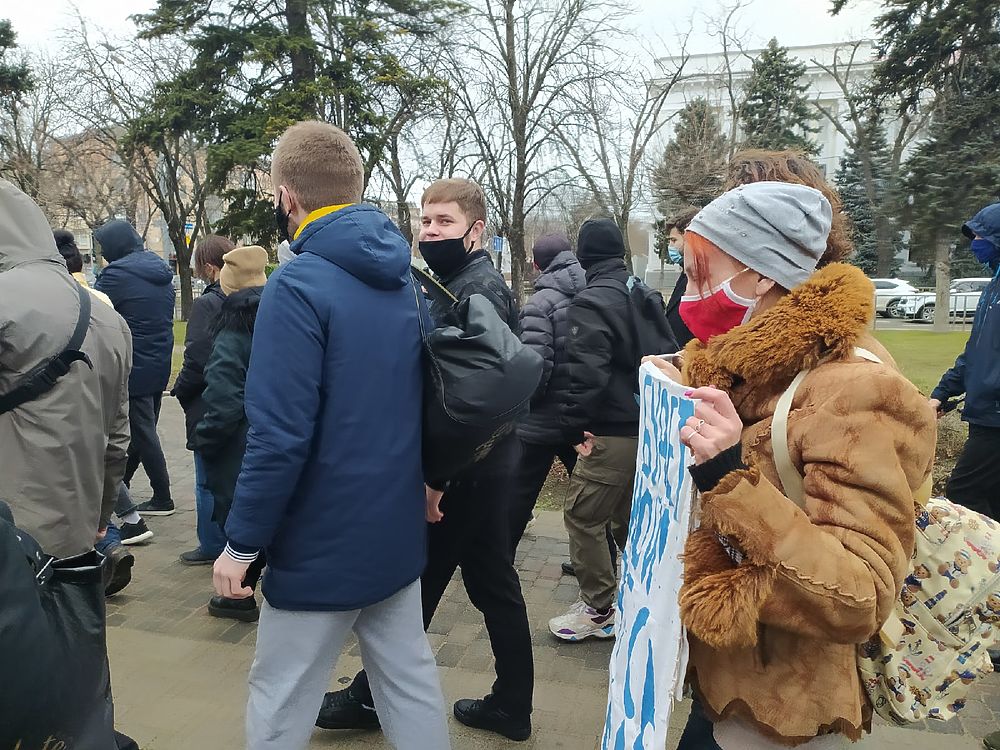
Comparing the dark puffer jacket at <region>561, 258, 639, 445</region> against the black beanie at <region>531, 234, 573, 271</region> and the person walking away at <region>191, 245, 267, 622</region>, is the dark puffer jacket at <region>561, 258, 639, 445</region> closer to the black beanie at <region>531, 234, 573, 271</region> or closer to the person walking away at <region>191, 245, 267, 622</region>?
the black beanie at <region>531, 234, 573, 271</region>

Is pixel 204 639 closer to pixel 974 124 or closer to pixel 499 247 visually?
pixel 974 124

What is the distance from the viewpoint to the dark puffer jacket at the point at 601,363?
372cm

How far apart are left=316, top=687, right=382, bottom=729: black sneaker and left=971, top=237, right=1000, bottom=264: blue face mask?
12.2ft

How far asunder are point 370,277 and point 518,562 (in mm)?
3333

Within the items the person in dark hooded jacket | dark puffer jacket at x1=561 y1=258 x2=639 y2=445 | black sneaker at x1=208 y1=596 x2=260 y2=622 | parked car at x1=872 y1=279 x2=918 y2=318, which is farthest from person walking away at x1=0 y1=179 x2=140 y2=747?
parked car at x1=872 y1=279 x2=918 y2=318

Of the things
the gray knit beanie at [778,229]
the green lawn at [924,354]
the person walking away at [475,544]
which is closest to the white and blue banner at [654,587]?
the gray knit beanie at [778,229]

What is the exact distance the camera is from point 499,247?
19.4 m

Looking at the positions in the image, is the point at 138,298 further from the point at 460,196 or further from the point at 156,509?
the point at 460,196

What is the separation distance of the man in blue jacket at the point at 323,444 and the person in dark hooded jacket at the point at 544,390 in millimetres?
1674

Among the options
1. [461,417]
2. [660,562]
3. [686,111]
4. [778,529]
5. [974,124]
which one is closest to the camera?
[778,529]

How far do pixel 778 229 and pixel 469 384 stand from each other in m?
0.91

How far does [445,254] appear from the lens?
3.17 m

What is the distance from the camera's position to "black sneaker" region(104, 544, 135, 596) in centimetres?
401

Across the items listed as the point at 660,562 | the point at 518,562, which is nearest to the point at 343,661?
the point at 518,562
